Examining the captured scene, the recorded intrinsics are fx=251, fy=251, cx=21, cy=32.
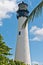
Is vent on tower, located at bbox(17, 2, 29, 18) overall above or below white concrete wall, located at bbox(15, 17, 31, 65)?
above

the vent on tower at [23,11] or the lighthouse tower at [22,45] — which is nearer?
the lighthouse tower at [22,45]

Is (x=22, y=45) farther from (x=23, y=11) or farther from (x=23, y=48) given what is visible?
(x=23, y=11)

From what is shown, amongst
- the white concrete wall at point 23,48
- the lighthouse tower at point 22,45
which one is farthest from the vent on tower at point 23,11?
the white concrete wall at point 23,48

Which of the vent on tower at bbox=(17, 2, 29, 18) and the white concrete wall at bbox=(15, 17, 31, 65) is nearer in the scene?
the white concrete wall at bbox=(15, 17, 31, 65)

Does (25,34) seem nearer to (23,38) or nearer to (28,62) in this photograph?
(23,38)

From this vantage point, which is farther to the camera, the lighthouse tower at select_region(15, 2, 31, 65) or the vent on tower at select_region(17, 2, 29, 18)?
the vent on tower at select_region(17, 2, 29, 18)

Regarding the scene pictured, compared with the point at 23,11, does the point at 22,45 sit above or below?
below

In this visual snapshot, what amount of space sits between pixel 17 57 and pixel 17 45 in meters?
3.48

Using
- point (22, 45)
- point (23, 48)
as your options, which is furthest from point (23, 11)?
point (23, 48)

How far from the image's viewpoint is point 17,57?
64250 mm

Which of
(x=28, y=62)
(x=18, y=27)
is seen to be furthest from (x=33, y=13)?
(x=18, y=27)

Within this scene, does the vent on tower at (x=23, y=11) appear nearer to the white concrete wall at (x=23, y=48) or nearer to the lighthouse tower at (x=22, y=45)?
the lighthouse tower at (x=22, y=45)

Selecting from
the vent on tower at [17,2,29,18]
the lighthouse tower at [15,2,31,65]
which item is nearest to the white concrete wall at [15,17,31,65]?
the lighthouse tower at [15,2,31,65]

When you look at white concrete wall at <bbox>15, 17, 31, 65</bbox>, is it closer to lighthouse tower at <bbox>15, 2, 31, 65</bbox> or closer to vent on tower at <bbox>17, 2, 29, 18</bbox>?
lighthouse tower at <bbox>15, 2, 31, 65</bbox>
